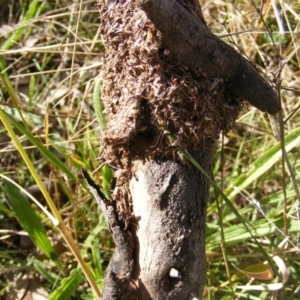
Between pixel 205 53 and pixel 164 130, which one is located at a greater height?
pixel 205 53

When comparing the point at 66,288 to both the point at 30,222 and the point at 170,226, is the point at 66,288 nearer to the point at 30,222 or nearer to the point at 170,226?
the point at 30,222

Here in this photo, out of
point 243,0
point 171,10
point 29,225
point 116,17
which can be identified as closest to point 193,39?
point 171,10

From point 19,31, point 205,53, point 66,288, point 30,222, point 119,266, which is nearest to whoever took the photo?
point 205,53

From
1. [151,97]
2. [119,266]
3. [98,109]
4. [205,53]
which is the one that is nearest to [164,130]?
[151,97]

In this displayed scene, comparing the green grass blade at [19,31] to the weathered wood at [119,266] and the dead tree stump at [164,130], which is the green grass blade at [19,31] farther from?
the weathered wood at [119,266]

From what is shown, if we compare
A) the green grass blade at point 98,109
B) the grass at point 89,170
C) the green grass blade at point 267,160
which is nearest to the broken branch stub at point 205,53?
the grass at point 89,170

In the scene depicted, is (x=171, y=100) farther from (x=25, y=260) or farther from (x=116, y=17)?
(x=25, y=260)

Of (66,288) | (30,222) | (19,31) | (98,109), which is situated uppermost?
(19,31)

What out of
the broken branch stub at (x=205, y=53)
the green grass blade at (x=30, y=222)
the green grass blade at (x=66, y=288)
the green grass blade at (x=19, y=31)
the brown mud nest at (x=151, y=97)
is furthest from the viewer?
the green grass blade at (x=19, y=31)
